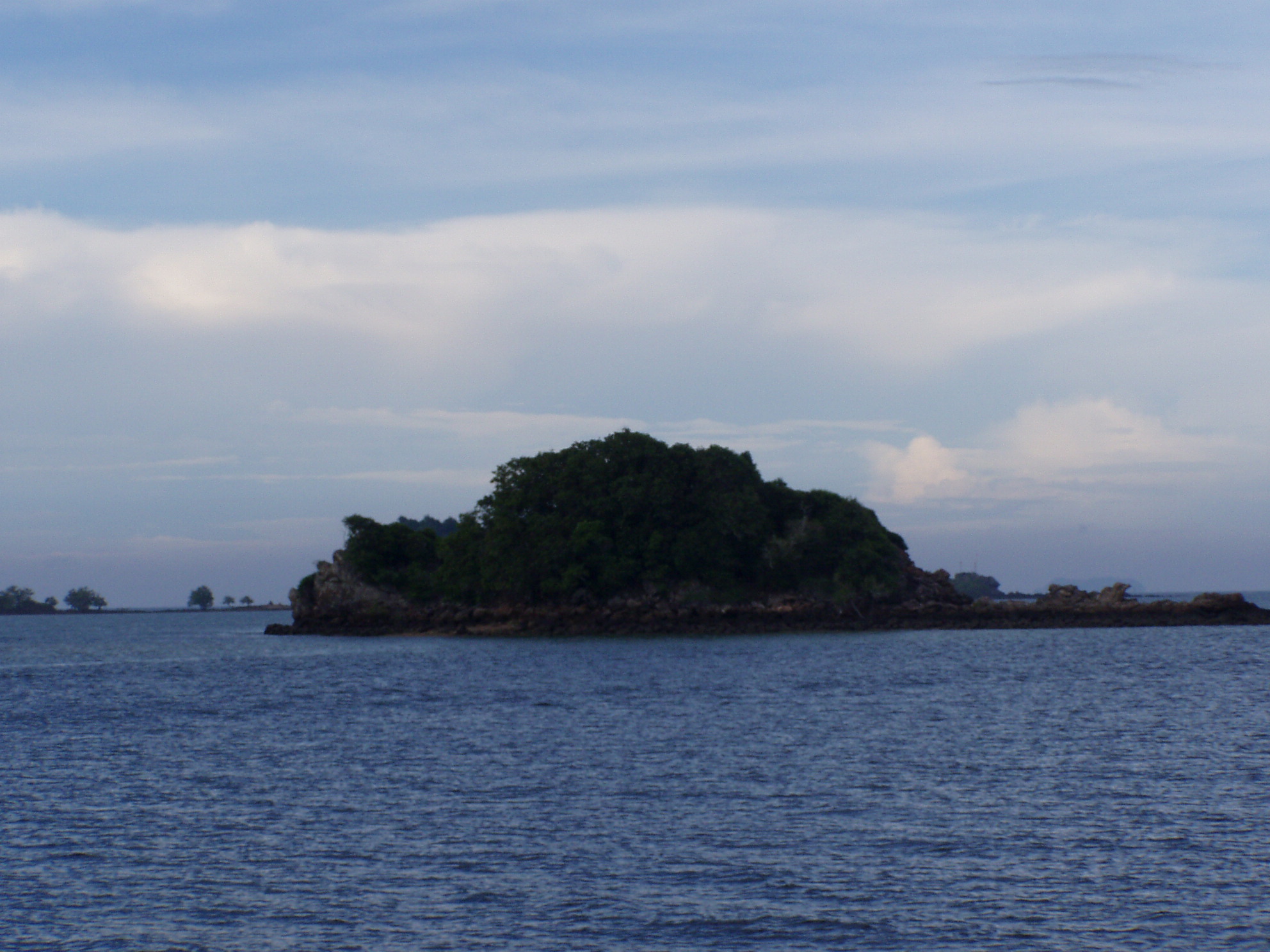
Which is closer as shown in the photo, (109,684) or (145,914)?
(145,914)

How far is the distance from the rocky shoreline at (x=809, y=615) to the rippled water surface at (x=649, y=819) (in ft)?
180

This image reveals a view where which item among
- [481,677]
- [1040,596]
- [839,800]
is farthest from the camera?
[1040,596]

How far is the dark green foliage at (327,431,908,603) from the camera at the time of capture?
118m

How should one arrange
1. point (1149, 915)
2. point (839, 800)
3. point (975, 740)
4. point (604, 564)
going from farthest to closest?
point (604, 564)
point (975, 740)
point (839, 800)
point (1149, 915)

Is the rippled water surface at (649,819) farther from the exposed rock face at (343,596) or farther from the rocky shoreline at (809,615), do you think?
the exposed rock face at (343,596)

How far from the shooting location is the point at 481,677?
68.9 meters

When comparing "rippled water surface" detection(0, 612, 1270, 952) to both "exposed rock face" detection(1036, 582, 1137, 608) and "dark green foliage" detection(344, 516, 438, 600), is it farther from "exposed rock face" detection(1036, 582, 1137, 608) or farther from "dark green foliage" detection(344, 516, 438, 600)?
"dark green foliage" detection(344, 516, 438, 600)

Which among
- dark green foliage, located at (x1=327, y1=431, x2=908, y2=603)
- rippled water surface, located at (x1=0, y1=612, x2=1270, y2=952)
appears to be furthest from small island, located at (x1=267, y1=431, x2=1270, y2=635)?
rippled water surface, located at (x1=0, y1=612, x2=1270, y2=952)

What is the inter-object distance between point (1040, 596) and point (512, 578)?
62.8 meters

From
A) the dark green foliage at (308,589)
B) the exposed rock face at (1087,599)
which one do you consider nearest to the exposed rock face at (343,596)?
the dark green foliage at (308,589)

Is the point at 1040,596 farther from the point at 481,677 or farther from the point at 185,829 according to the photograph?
the point at 185,829

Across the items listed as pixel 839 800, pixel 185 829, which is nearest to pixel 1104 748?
pixel 839 800

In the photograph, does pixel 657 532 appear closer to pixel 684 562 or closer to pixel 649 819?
pixel 684 562

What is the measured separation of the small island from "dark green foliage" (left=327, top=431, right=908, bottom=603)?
0.50 ft
